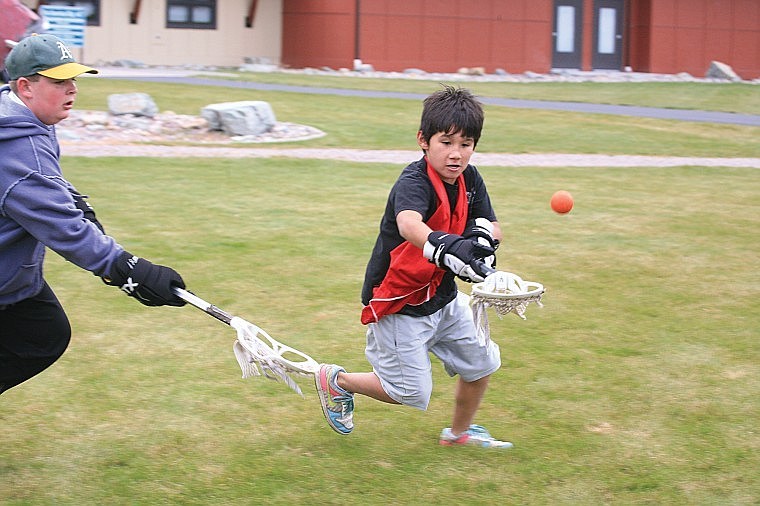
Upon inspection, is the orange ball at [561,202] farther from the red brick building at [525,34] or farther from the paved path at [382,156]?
the red brick building at [525,34]

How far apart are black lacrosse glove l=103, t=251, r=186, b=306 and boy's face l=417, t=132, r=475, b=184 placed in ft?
3.89

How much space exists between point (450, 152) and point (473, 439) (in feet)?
4.60

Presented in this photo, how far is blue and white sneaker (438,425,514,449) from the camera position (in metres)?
4.82

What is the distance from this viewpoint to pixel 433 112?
4328 millimetres

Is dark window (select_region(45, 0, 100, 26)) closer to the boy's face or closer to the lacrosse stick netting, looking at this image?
the boy's face

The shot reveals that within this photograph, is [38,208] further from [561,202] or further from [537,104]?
[537,104]

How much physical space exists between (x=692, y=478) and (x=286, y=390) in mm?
2201

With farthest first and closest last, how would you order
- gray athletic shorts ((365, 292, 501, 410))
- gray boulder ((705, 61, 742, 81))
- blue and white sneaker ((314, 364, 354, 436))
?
gray boulder ((705, 61, 742, 81)) < blue and white sneaker ((314, 364, 354, 436)) < gray athletic shorts ((365, 292, 501, 410))

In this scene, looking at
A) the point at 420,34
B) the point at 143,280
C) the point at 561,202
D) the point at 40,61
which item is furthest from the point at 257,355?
the point at 420,34

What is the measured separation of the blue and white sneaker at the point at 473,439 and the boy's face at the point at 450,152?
1.28m

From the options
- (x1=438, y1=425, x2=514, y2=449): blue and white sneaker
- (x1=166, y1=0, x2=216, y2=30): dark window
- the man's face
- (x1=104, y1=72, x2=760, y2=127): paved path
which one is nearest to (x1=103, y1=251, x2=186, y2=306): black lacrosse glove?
the man's face

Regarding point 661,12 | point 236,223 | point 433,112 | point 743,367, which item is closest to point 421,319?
point 433,112

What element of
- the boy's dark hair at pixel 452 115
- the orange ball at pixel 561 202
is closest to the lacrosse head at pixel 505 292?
the boy's dark hair at pixel 452 115

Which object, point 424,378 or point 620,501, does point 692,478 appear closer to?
point 620,501
